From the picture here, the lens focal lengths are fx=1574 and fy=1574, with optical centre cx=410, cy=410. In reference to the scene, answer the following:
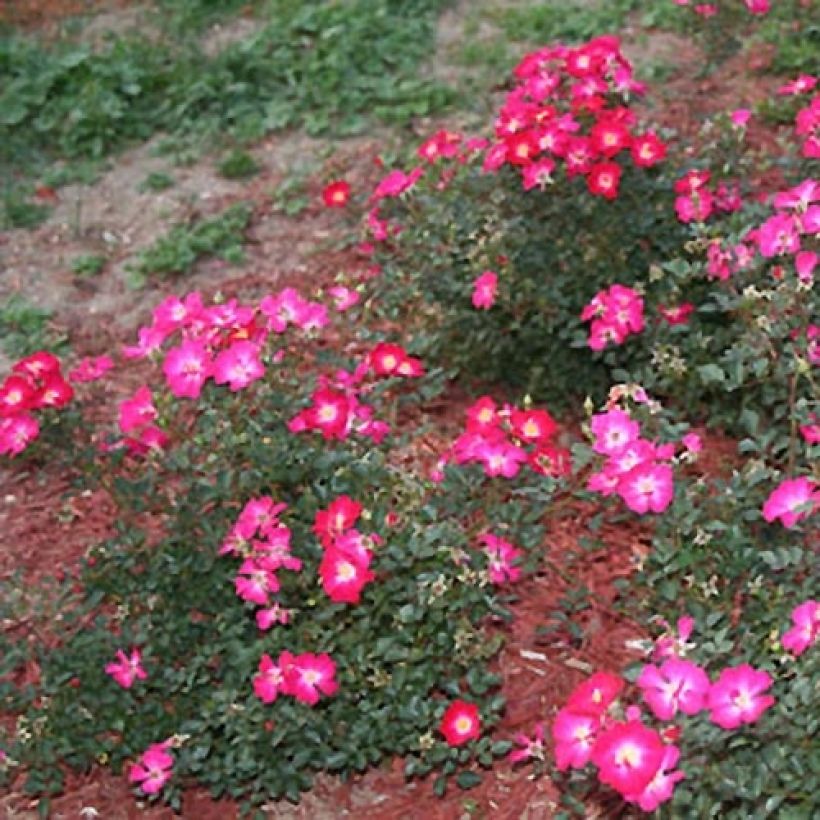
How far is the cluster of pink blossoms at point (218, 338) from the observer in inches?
132

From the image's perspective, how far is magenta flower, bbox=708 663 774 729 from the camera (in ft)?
9.04

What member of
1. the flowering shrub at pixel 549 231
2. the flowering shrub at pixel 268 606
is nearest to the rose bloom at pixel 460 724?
the flowering shrub at pixel 268 606

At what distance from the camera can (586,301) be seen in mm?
4344

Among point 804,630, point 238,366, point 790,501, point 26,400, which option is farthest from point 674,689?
point 26,400

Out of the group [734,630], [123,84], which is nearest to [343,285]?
[734,630]

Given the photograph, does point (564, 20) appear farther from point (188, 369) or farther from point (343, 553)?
point (343, 553)

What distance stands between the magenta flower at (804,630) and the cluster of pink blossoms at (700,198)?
1.44 m

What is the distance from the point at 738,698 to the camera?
9.10ft

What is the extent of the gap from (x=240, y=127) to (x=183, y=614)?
3.26m

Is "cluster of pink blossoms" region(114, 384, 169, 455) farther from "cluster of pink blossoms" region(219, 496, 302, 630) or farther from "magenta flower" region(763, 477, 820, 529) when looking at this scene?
"magenta flower" region(763, 477, 820, 529)

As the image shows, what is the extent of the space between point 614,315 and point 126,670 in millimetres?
1557

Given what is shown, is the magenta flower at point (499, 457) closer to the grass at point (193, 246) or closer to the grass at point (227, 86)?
the grass at point (193, 246)

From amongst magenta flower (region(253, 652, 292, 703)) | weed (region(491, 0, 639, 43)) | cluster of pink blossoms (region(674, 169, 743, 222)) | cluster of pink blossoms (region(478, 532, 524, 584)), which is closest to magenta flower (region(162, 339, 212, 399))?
magenta flower (region(253, 652, 292, 703))

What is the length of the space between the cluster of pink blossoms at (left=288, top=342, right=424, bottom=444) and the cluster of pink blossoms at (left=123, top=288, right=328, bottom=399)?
0.15 m
